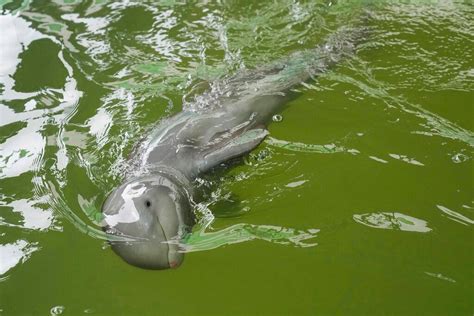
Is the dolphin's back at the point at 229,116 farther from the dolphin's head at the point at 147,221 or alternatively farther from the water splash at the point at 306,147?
the dolphin's head at the point at 147,221

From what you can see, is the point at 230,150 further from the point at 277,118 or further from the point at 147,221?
the point at 147,221

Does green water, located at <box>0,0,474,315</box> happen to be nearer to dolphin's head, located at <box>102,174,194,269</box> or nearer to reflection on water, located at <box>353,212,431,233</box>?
reflection on water, located at <box>353,212,431,233</box>

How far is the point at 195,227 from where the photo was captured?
3.85 m

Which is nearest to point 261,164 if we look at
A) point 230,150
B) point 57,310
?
point 230,150

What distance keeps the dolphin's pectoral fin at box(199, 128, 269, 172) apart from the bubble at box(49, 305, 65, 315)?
1609 millimetres

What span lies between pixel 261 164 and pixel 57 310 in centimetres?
208

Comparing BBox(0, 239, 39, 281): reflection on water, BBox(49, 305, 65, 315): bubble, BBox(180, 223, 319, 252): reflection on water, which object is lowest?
BBox(49, 305, 65, 315): bubble

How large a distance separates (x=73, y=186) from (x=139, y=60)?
2229mm

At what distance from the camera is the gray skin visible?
3.56 m

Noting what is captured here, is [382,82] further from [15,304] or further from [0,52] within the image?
[0,52]

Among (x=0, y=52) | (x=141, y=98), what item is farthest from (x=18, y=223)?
(x=0, y=52)

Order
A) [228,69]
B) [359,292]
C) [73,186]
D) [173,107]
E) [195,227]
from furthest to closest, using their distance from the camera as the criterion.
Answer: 1. [228,69]
2. [173,107]
3. [73,186]
4. [195,227]
5. [359,292]

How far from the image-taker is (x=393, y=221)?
387cm

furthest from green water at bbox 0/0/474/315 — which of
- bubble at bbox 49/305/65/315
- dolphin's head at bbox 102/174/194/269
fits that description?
dolphin's head at bbox 102/174/194/269
